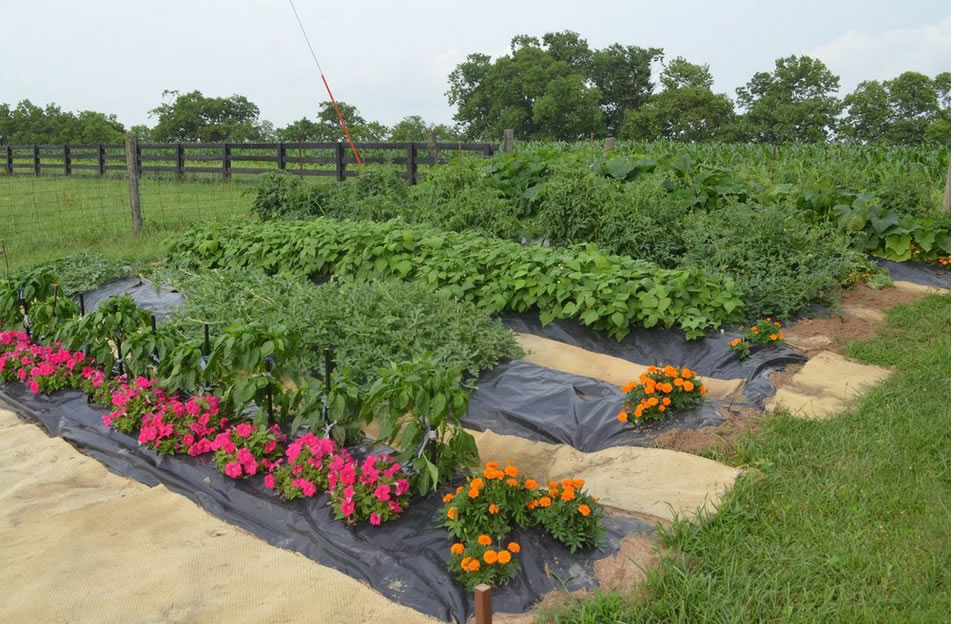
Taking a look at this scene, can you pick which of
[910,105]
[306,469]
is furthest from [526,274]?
[910,105]

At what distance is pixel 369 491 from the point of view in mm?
2996

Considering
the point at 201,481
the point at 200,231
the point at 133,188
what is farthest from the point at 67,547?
the point at 133,188

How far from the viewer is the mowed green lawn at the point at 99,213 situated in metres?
9.38

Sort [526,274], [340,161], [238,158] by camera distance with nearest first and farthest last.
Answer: [526,274]
[340,161]
[238,158]

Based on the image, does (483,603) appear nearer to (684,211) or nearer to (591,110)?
(684,211)

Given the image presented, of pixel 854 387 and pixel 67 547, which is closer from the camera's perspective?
pixel 67 547

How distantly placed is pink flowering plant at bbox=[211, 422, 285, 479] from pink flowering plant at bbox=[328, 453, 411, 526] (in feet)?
1.47

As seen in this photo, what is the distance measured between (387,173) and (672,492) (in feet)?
20.1

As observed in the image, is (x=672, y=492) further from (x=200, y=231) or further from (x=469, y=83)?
(x=469, y=83)

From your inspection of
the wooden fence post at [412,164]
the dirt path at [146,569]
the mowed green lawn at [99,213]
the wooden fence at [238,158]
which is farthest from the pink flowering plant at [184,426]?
the wooden fence post at [412,164]

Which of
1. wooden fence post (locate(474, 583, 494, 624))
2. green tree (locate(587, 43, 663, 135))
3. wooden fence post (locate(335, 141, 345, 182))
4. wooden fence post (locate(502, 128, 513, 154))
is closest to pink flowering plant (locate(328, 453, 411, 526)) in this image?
wooden fence post (locate(474, 583, 494, 624))

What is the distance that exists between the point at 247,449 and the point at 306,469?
14.0 inches

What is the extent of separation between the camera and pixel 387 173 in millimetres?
8578

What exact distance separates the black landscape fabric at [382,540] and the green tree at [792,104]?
42493 mm
